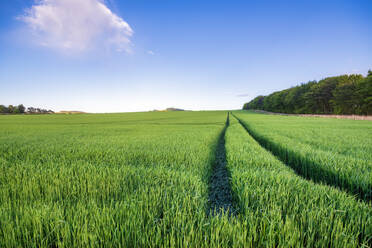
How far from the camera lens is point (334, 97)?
52844 millimetres

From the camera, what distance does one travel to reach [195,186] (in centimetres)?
244

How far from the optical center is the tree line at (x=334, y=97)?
4125cm

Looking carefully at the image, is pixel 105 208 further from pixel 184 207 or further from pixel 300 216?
pixel 300 216

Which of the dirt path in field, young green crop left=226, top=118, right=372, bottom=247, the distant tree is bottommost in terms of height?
the dirt path in field

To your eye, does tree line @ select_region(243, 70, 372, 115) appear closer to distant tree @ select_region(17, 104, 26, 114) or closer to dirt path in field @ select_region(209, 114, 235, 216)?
dirt path in field @ select_region(209, 114, 235, 216)

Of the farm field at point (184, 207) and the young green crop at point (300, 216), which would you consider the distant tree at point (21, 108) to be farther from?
the young green crop at point (300, 216)

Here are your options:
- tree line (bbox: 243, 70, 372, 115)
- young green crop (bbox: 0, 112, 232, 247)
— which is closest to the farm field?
young green crop (bbox: 0, 112, 232, 247)

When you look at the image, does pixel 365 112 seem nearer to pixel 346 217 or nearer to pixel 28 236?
pixel 346 217

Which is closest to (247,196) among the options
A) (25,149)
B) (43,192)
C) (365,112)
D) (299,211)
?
(299,211)

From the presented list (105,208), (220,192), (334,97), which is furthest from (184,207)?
(334,97)

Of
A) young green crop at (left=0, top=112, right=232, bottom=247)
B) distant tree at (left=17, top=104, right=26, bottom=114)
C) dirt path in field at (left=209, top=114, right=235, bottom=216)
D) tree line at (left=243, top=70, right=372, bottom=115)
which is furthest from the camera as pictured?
distant tree at (left=17, top=104, right=26, bottom=114)

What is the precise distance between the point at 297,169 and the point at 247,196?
402cm

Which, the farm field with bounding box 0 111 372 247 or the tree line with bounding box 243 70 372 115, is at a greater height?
the tree line with bounding box 243 70 372 115

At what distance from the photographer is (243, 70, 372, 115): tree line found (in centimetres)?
4125
